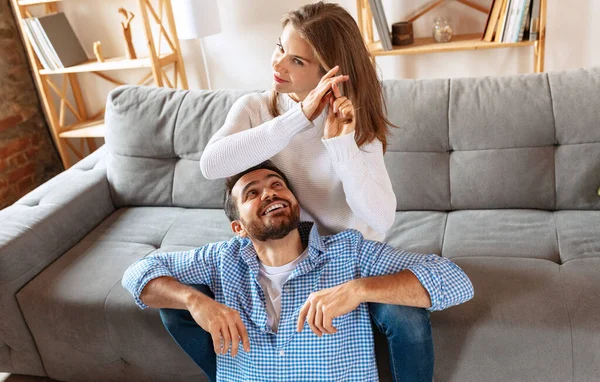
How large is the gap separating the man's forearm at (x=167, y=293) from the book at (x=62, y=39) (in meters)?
2.08

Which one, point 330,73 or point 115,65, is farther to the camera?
point 115,65

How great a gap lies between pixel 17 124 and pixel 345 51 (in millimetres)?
2492

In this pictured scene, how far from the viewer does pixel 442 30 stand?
2.73m

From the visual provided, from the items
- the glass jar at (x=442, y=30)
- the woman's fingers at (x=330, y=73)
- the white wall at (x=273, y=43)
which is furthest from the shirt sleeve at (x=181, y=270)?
the glass jar at (x=442, y=30)

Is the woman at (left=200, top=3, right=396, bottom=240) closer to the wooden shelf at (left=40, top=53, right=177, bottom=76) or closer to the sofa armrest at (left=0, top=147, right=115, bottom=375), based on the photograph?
the sofa armrest at (left=0, top=147, right=115, bottom=375)

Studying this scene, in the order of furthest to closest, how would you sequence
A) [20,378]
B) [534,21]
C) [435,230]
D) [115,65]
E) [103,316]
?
[115,65] → [534,21] → [20,378] → [435,230] → [103,316]

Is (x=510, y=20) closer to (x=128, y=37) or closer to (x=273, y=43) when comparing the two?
(x=273, y=43)

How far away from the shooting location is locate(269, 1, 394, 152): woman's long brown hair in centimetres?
148

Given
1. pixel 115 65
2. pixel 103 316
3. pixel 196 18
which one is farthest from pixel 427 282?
pixel 115 65

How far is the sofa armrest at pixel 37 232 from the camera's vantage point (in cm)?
193

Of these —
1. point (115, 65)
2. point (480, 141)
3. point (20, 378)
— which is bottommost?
point (20, 378)

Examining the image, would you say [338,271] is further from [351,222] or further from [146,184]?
[146,184]

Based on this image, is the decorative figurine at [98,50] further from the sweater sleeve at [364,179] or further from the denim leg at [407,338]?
the denim leg at [407,338]

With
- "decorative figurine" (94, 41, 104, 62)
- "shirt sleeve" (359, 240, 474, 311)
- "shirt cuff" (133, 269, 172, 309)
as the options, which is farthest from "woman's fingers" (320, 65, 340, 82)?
"decorative figurine" (94, 41, 104, 62)
